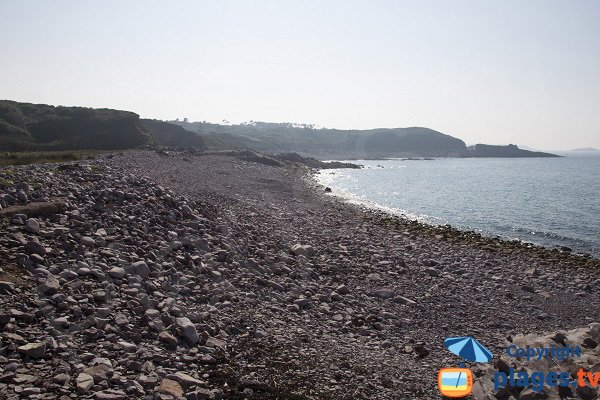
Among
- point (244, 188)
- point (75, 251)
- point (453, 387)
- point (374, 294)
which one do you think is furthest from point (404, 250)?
point (244, 188)

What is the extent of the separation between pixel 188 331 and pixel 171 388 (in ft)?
6.44

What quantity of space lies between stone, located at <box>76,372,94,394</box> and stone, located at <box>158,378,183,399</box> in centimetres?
123

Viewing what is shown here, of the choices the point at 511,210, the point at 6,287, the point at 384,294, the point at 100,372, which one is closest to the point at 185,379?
the point at 100,372

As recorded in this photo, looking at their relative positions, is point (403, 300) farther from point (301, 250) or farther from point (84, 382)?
point (84, 382)

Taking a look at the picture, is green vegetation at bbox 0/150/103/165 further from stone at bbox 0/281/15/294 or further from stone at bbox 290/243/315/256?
stone at bbox 0/281/15/294

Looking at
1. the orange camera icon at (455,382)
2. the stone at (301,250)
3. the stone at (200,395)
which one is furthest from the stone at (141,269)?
the orange camera icon at (455,382)

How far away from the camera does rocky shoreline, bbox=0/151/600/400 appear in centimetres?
794

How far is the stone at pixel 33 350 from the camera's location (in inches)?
287

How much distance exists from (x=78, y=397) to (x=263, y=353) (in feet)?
13.9

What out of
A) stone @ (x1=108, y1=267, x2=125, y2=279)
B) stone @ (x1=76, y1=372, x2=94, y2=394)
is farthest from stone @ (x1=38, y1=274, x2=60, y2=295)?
stone @ (x1=76, y1=372, x2=94, y2=394)

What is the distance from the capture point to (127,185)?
19.5 m

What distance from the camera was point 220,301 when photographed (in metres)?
11.9

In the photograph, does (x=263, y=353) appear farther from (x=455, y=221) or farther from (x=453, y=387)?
(x=455, y=221)

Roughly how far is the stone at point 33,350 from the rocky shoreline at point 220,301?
2cm
